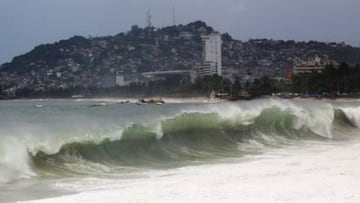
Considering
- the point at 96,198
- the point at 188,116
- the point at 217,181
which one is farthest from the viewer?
the point at 188,116

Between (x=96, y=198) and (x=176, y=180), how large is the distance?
296 centimetres

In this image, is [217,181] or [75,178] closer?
[217,181]

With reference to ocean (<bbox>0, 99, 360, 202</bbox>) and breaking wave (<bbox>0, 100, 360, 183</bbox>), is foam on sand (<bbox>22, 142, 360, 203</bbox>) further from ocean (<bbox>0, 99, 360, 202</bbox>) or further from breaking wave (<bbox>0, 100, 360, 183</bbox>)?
breaking wave (<bbox>0, 100, 360, 183</bbox>)

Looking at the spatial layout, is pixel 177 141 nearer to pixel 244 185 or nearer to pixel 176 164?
pixel 176 164

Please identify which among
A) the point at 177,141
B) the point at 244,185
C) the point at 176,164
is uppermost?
the point at 244,185

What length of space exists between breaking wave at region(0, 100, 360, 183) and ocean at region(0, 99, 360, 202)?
0.13 feet

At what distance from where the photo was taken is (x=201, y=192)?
37.7ft

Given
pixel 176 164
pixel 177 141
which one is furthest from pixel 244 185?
pixel 177 141

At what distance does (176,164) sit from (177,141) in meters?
5.48

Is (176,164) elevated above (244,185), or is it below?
below

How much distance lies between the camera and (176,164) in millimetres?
19031

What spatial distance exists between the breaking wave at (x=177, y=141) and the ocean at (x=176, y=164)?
0.13 feet

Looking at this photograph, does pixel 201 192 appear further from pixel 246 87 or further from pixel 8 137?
pixel 246 87

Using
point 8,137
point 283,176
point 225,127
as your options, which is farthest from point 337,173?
point 225,127
